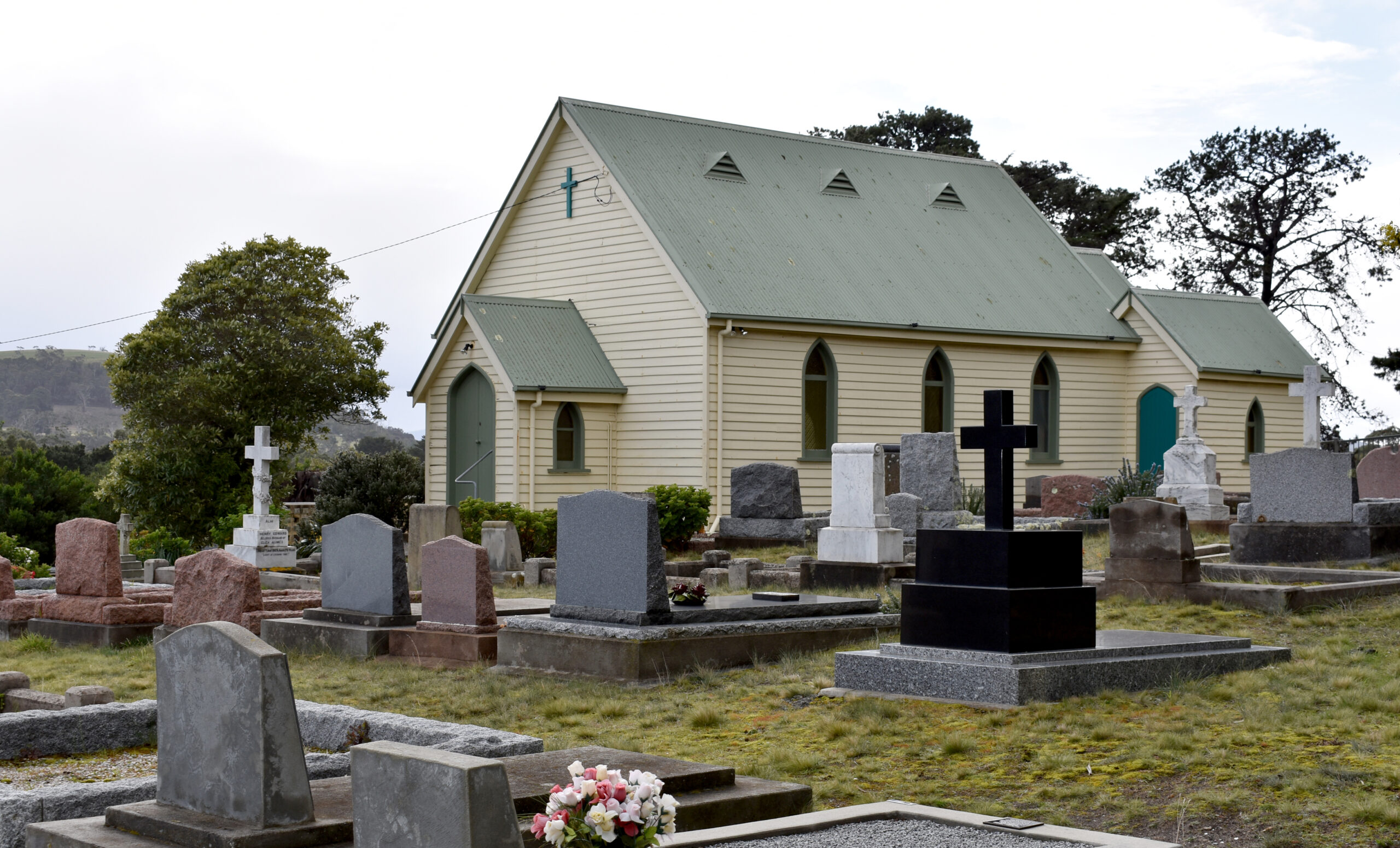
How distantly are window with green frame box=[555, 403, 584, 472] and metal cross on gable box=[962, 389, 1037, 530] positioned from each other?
17.1 meters

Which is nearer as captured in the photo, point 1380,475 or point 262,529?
point 1380,475

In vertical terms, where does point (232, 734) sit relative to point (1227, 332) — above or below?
below

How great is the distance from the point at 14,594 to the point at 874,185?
2091 cm

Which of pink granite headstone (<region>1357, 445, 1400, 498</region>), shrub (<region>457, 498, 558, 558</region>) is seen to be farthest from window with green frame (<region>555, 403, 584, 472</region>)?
pink granite headstone (<region>1357, 445, 1400, 498</region>)

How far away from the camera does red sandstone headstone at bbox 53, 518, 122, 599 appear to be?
1520 centimetres

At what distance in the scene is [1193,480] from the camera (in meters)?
25.8

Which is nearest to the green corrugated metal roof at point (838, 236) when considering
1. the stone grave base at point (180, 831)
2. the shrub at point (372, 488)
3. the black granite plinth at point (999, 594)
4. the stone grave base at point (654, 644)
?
the shrub at point (372, 488)

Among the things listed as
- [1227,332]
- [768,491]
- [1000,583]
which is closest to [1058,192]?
[1227,332]

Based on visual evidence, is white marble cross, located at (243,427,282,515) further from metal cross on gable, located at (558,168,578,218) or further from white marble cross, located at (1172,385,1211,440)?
white marble cross, located at (1172,385,1211,440)

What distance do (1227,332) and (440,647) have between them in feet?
83.2

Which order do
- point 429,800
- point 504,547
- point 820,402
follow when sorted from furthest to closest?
point 820,402 → point 504,547 → point 429,800

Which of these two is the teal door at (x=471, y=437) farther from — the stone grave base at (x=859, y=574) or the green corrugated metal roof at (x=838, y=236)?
the stone grave base at (x=859, y=574)

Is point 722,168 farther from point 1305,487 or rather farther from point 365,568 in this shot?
point 365,568

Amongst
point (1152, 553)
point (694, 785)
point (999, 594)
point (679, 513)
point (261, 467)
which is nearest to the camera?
point (694, 785)
